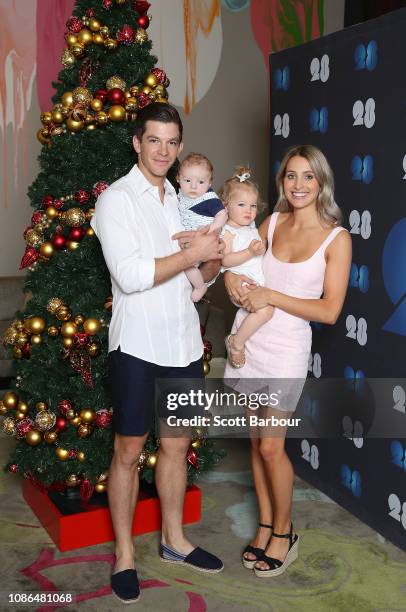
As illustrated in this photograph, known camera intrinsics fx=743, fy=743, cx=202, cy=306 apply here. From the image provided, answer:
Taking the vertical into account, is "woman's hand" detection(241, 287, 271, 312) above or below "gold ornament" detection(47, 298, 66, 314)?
above

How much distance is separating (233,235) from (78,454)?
3.75ft

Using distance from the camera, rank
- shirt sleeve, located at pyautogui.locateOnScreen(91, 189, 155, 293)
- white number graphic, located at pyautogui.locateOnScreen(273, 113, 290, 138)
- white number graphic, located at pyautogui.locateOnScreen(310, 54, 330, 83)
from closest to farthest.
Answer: shirt sleeve, located at pyautogui.locateOnScreen(91, 189, 155, 293) → white number graphic, located at pyautogui.locateOnScreen(310, 54, 330, 83) → white number graphic, located at pyautogui.locateOnScreen(273, 113, 290, 138)

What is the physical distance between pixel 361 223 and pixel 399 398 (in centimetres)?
76

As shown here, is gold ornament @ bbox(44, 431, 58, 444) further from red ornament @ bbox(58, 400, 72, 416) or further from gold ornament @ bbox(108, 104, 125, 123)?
gold ornament @ bbox(108, 104, 125, 123)

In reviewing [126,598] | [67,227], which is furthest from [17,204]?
[126,598]

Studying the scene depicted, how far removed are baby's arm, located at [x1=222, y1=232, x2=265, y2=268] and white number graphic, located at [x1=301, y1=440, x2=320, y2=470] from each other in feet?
4.58

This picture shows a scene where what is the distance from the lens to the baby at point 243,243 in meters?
2.65

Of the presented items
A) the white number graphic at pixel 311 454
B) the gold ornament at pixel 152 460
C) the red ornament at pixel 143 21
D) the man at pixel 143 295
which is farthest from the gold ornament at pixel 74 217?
the white number graphic at pixel 311 454

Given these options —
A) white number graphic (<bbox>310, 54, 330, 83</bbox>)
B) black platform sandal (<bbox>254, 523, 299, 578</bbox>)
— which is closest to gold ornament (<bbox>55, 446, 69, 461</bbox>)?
black platform sandal (<bbox>254, 523, 299, 578</bbox>)

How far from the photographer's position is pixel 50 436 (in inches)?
120

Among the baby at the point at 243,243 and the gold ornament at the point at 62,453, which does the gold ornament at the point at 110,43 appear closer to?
the baby at the point at 243,243

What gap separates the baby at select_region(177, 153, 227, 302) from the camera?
2.59 m

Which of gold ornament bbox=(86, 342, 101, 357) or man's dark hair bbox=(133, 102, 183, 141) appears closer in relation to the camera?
man's dark hair bbox=(133, 102, 183, 141)

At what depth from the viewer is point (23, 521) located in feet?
10.9
